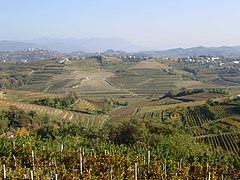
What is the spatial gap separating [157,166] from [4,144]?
11.6m

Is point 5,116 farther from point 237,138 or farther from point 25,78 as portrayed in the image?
point 25,78

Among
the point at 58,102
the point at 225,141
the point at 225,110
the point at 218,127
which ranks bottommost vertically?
the point at 58,102

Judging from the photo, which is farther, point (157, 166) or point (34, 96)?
point (34, 96)

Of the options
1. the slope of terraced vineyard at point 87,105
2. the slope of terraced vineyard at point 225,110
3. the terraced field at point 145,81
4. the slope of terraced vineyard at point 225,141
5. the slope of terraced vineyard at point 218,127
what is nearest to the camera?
the slope of terraced vineyard at point 225,141

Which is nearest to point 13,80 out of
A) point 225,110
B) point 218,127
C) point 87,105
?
point 87,105

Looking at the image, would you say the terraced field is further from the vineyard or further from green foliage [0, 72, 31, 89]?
the vineyard

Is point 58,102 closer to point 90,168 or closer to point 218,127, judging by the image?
point 218,127

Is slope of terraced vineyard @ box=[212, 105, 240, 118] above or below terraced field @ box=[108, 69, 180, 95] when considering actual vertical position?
above

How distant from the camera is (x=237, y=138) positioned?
1668 inches

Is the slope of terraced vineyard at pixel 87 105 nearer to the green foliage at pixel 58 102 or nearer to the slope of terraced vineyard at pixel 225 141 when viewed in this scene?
the green foliage at pixel 58 102

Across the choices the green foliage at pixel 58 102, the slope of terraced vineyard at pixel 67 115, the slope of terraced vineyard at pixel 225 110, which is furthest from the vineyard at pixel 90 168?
the green foliage at pixel 58 102

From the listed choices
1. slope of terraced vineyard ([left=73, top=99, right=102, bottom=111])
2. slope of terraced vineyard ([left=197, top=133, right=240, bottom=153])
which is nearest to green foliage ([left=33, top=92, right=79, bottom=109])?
slope of terraced vineyard ([left=73, top=99, right=102, bottom=111])

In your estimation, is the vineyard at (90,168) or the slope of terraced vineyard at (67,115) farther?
the slope of terraced vineyard at (67,115)

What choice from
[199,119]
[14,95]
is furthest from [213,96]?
[14,95]
